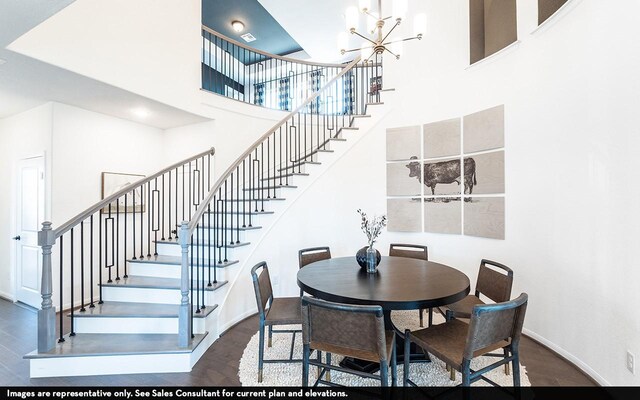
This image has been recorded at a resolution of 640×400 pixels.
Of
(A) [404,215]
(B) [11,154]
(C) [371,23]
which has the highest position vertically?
(C) [371,23]

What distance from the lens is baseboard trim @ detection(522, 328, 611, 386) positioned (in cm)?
225

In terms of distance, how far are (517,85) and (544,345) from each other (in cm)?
259

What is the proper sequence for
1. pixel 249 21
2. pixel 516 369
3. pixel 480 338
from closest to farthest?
1. pixel 480 338
2. pixel 516 369
3. pixel 249 21

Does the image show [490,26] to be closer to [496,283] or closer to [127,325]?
[496,283]

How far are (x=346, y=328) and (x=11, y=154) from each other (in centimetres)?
561

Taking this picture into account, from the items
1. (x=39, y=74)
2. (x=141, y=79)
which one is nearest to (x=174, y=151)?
(x=141, y=79)

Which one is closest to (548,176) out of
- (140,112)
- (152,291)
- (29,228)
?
(152,291)

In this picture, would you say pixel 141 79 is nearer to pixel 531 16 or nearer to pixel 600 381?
pixel 531 16

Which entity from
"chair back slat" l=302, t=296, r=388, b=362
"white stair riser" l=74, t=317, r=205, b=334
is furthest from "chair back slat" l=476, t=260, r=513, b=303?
"white stair riser" l=74, t=317, r=205, b=334

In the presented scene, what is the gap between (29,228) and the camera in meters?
4.11

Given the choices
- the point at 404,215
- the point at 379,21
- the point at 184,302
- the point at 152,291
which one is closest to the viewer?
the point at 184,302

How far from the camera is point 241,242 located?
351 centimetres

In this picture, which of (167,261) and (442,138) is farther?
(442,138)

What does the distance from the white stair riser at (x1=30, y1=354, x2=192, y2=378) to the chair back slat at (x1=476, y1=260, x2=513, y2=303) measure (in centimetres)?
256
